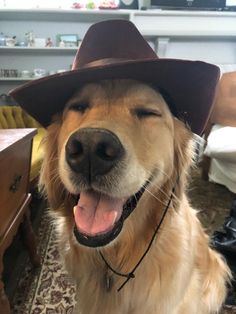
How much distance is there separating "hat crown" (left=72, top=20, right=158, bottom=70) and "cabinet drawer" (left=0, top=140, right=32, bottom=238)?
495 millimetres

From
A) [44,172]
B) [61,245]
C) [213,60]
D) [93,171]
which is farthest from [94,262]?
[213,60]

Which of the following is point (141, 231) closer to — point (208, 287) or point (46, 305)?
point (208, 287)

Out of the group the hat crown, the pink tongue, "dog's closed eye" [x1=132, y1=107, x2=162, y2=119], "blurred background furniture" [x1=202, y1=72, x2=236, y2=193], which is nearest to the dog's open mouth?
the pink tongue

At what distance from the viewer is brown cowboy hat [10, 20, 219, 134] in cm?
70

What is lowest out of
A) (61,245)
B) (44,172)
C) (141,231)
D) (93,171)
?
(61,245)

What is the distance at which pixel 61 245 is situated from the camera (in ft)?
3.35

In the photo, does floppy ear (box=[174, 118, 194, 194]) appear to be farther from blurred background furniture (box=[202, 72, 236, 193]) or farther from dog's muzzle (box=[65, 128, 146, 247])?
blurred background furniture (box=[202, 72, 236, 193])

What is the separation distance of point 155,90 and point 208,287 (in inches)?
Result: 29.8

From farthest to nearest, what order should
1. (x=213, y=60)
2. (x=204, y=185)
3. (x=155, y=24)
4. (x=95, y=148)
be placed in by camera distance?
(x=213, y=60)
(x=155, y=24)
(x=204, y=185)
(x=95, y=148)

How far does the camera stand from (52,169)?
2.94ft

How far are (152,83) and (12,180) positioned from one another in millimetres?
710

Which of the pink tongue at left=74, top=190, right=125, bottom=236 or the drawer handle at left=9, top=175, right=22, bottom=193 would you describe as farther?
the drawer handle at left=9, top=175, right=22, bottom=193

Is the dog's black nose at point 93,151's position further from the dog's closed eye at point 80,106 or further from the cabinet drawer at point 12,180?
the cabinet drawer at point 12,180

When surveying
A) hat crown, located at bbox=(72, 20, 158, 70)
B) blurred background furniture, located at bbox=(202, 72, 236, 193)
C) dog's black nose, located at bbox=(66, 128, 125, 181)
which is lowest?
blurred background furniture, located at bbox=(202, 72, 236, 193)
